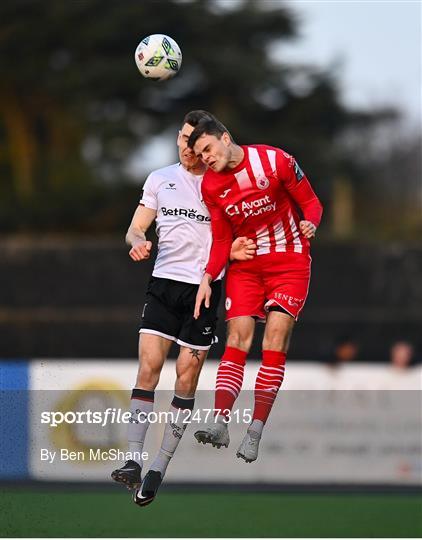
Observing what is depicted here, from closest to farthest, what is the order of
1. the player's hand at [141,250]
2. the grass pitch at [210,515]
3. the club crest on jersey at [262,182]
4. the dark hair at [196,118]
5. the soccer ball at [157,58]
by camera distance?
1. the player's hand at [141,250]
2. the dark hair at [196,118]
3. the club crest on jersey at [262,182]
4. the soccer ball at [157,58]
5. the grass pitch at [210,515]

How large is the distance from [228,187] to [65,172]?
2640cm

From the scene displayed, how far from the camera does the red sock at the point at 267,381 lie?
881 centimetres

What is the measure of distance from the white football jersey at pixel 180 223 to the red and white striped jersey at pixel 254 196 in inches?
9.3

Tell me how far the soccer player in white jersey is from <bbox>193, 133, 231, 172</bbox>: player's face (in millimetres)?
387

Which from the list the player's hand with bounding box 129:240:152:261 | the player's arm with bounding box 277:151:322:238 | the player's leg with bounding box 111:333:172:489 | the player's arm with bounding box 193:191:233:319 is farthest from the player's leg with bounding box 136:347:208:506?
the player's arm with bounding box 277:151:322:238

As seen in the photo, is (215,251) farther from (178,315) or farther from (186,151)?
(186,151)

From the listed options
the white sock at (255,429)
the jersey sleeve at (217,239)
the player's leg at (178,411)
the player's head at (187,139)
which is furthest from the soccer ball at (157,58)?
the white sock at (255,429)

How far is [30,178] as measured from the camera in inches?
1367

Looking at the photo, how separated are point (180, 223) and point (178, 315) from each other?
654 mm

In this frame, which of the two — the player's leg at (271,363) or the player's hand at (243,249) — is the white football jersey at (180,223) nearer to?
the player's hand at (243,249)

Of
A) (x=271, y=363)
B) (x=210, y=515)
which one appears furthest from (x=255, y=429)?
(x=210, y=515)

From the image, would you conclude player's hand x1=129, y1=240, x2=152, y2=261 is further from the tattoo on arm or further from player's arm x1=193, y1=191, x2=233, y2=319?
the tattoo on arm

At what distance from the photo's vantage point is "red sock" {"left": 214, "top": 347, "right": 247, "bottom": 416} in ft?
28.7

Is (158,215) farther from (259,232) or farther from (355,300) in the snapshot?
(355,300)
